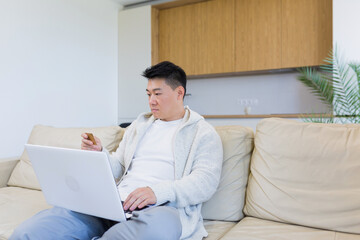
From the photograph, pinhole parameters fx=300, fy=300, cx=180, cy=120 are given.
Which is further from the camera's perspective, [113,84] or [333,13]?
[113,84]

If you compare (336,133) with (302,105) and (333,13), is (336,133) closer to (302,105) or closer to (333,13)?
(333,13)

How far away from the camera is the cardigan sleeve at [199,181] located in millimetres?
1151

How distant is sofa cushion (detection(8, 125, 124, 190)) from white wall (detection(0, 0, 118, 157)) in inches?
44.6

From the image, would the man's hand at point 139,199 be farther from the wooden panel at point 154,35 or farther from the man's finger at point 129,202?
the wooden panel at point 154,35

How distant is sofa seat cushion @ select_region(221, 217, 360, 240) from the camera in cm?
111

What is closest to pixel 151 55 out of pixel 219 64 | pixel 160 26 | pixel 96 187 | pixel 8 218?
pixel 160 26

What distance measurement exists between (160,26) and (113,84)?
1.12 metres

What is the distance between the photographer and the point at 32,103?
328 cm

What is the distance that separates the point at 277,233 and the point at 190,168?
16.7 inches

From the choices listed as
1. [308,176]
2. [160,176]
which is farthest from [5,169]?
[308,176]

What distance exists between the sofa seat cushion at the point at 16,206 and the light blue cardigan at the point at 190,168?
0.47m

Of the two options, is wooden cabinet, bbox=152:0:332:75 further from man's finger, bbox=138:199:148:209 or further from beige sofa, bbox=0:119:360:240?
man's finger, bbox=138:199:148:209

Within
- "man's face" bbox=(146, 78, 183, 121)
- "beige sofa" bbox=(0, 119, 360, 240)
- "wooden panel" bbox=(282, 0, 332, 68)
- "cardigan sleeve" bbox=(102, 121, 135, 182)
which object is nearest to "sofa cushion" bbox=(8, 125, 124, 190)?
"cardigan sleeve" bbox=(102, 121, 135, 182)

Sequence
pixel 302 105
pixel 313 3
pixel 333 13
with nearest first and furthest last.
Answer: pixel 333 13, pixel 313 3, pixel 302 105
